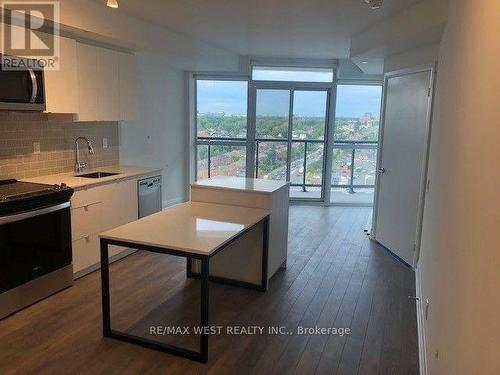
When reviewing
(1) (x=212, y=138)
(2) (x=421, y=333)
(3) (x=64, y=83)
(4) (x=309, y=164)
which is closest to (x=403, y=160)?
(2) (x=421, y=333)

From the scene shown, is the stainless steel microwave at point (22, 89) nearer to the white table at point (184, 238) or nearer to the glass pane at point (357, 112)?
the white table at point (184, 238)

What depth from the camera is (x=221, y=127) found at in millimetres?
7434

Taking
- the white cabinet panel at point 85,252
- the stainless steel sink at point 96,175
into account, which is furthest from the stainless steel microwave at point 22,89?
the white cabinet panel at point 85,252

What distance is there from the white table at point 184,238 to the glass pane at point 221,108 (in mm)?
4161

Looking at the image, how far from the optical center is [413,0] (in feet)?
11.5

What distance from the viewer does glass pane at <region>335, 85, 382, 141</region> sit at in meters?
7.25

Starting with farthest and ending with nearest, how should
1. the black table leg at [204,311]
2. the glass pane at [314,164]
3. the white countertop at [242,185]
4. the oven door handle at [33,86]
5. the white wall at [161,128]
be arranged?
1. the glass pane at [314,164]
2. the white wall at [161,128]
3. the white countertop at [242,185]
4. the oven door handle at [33,86]
5. the black table leg at [204,311]

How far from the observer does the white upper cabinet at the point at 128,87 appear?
461 cm

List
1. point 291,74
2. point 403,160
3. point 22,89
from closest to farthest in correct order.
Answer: point 22,89
point 403,160
point 291,74

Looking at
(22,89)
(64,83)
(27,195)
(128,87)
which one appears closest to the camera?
(27,195)

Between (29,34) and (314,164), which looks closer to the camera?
(29,34)

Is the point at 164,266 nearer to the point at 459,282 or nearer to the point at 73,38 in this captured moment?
the point at 73,38

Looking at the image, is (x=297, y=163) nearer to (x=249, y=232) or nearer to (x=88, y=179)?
(x=249, y=232)

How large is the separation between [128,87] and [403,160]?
3.31 m
